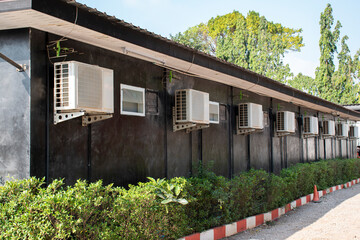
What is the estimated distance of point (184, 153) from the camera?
9453 mm

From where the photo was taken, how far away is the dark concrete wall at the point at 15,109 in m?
5.68

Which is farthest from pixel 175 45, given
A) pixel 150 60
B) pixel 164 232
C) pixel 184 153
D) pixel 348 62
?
pixel 348 62

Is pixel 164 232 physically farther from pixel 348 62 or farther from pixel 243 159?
pixel 348 62

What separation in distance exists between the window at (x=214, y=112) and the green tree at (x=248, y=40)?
2814 cm

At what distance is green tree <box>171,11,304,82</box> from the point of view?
38.9 m

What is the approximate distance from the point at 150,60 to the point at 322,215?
20.9 feet

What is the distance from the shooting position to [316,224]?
965cm

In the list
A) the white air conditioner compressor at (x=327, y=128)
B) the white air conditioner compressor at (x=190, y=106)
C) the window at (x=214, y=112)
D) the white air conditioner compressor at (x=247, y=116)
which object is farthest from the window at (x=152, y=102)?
the white air conditioner compressor at (x=327, y=128)

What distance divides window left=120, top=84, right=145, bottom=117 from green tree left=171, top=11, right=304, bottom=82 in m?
30.9

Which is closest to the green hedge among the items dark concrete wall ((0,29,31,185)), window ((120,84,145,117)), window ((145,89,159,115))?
dark concrete wall ((0,29,31,185))

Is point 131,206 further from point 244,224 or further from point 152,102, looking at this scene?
point 244,224

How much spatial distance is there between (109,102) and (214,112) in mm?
4761

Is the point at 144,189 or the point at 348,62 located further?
the point at 348,62

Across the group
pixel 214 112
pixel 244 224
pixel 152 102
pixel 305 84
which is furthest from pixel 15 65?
pixel 305 84
